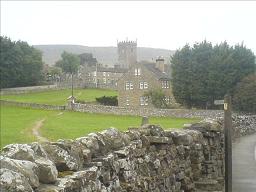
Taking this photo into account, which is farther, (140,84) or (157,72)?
(157,72)

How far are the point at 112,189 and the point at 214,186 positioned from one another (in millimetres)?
6058

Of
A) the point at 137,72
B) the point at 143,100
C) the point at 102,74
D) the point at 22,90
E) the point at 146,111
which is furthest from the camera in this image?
the point at 102,74

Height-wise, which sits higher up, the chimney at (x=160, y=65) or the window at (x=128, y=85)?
the chimney at (x=160, y=65)

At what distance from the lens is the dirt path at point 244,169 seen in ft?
45.1

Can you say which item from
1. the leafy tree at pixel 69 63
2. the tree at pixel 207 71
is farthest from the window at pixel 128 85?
the leafy tree at pixel 69 63

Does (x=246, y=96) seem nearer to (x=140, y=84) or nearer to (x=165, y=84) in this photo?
(x=165, y=84)

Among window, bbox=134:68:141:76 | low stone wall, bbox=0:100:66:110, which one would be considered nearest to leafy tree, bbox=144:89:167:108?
window, bbox=134:68:141:76

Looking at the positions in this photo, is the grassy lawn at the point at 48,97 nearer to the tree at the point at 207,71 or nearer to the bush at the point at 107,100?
the bush at the point at 107,100

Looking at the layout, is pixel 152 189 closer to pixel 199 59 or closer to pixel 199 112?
pixel 199 112

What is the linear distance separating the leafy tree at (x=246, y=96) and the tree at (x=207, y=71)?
4126 millimetres

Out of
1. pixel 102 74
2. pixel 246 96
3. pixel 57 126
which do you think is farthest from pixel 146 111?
pixel 102 74

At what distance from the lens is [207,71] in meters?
76.4

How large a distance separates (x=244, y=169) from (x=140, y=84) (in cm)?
7461

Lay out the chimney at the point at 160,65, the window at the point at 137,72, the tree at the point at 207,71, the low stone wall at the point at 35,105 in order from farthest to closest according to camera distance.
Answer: the chimney at the point at 160,65
the window at the point at 137,72
the low stone wall at the point at 35,105
the tree at the point at 207,71
